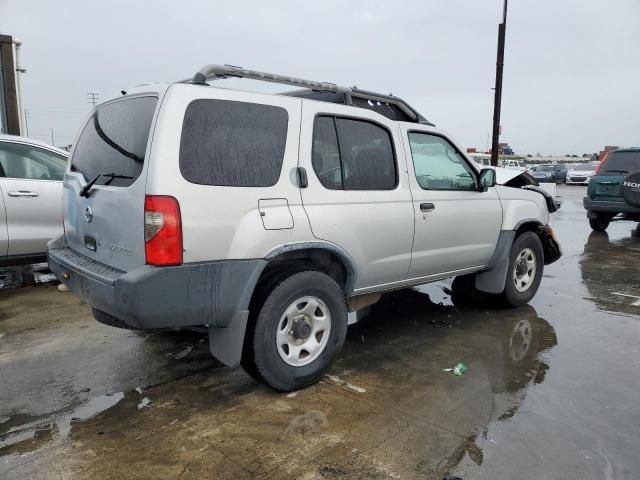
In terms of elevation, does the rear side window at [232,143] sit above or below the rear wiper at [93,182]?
above

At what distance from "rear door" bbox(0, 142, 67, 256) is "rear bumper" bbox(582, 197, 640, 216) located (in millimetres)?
10181

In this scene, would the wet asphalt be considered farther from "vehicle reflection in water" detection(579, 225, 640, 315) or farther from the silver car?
the silver car

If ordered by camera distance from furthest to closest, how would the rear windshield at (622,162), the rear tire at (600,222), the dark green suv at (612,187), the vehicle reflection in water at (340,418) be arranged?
the rear tire at (600,222) < the rear windshield at (622,162) < the dark green suv at (612,187) < the vehicle reflection in water at (340,418)

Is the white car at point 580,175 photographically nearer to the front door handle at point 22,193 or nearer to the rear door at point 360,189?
the rear door at point 360,189

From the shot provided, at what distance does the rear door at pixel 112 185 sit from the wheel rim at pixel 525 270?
154 inches

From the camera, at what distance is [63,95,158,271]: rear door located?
9.45 feet

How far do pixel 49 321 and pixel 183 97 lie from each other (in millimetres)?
3148

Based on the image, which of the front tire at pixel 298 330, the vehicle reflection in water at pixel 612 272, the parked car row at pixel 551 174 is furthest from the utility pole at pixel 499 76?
the parked car row at pixel 551 174

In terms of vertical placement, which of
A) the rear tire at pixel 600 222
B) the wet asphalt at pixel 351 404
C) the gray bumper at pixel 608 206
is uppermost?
the gray bumper at pixel 608 206

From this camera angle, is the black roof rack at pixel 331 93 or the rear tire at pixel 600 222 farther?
the rear tire at pixel 600 222

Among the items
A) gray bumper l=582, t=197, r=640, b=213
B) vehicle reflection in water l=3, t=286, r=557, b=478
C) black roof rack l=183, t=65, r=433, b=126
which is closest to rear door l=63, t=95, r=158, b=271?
black roof rack l=183, t=65, r=433, b=126

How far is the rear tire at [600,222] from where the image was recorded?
36.4ft

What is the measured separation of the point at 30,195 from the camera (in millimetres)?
5621

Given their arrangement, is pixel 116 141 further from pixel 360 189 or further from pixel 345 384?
pixel 345 384
